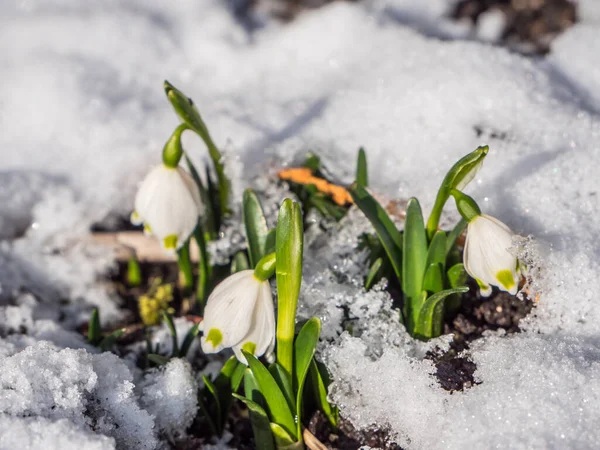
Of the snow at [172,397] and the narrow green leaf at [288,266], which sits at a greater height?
the narrow green leaf at [288,266]

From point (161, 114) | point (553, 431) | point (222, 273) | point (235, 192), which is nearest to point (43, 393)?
point (222, 273)

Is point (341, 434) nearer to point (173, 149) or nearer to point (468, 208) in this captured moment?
point (468, 208)

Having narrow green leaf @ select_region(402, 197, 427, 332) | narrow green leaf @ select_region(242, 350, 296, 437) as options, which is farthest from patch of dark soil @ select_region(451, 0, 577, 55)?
narrow green leaf @ select_region(242, 350, 296, 437)

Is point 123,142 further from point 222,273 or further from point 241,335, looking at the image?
point 241,335

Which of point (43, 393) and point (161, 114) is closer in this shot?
point (43, 393)

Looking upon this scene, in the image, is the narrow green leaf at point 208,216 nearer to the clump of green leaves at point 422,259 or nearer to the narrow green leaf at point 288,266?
the clump of green leaves at point 422,259

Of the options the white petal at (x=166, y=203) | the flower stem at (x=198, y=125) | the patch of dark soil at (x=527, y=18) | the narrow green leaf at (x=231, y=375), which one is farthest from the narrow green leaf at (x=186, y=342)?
the patch of dark soil at (x=527, y=18)

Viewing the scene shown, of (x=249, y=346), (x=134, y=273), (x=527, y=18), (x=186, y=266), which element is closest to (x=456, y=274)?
(x=249, y=346)
